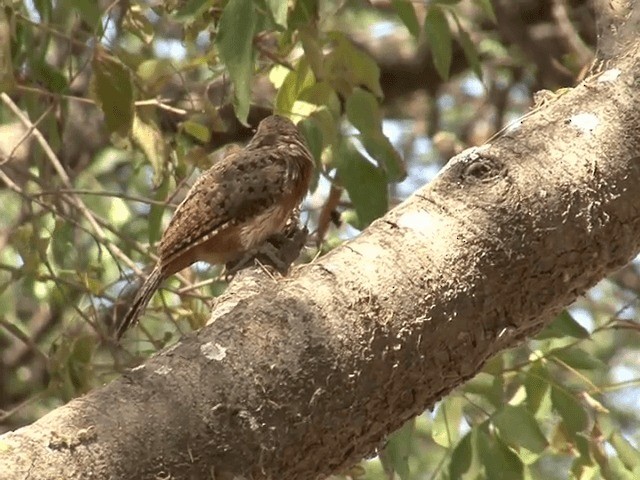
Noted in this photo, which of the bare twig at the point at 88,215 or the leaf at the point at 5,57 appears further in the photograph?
the bare twig at the point at 88,215

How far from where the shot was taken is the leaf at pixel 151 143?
3947 millimetres

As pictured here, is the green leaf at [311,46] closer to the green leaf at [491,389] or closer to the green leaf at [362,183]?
the green leaf at [362,183]

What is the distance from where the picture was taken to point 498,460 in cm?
373

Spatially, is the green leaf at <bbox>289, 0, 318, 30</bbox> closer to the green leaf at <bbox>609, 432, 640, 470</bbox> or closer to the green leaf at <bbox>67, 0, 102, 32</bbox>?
the green leaf at <bbox>67, 0, 102, 32</bbox>

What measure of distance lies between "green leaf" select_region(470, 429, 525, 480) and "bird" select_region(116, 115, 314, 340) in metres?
0.86

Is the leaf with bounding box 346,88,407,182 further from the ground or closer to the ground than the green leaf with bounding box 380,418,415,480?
further from the ground

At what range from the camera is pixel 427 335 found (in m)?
2.30

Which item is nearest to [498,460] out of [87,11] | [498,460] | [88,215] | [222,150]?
[498,460]

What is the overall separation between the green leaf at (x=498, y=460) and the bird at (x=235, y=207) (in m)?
0.86

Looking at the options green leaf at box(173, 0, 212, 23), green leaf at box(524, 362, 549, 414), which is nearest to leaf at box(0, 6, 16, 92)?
green leaf at box(173, 0, 212, 23)

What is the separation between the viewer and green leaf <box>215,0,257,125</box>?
9.44ft

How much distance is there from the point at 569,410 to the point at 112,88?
5.29ft

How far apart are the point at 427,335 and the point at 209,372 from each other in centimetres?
40

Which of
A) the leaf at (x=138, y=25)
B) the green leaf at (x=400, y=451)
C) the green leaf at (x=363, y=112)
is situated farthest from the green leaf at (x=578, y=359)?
the leaf at (x=138, y=25)
